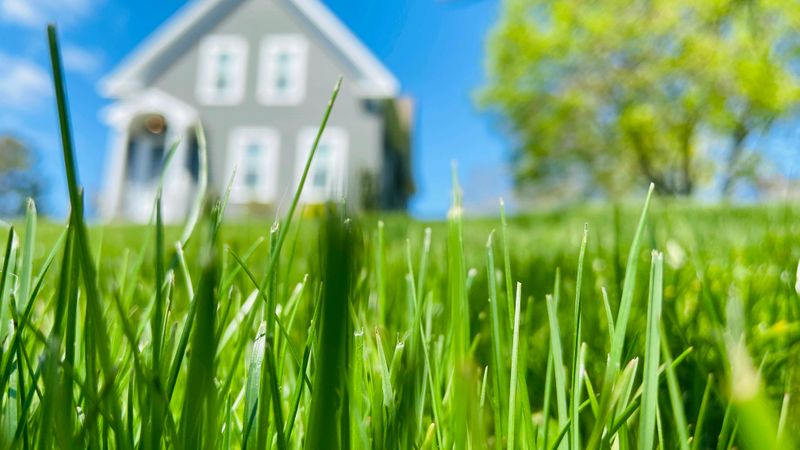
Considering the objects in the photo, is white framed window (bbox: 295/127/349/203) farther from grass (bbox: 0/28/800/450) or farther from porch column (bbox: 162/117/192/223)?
grass (bbox: 0/28/800/450)

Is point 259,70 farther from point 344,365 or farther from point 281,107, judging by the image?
point 344,365

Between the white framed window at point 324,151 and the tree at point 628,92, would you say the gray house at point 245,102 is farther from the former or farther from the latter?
the tree at point 628,92

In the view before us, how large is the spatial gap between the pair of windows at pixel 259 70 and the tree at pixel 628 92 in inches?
344

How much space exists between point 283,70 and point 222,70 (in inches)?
70.4

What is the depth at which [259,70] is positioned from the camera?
53.4 ft

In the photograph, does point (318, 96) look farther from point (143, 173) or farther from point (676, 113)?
point (676, 113)

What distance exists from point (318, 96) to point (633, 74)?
11.7m

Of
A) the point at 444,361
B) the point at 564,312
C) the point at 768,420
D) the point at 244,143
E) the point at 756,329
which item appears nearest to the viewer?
the point at 768,420

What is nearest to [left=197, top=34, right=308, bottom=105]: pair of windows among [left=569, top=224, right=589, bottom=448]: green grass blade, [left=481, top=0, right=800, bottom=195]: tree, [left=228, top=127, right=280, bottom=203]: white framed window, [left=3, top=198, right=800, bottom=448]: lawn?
[left=228, top=127, right=280, bottom=203]: white framed window

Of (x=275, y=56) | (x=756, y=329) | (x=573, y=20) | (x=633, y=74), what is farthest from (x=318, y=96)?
(x=756, y=329)

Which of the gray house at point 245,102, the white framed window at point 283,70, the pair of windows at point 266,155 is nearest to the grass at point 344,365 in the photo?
the gray house at point 245,102

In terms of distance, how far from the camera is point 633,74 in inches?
816

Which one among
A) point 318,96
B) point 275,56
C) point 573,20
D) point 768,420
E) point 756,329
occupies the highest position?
point 573,20

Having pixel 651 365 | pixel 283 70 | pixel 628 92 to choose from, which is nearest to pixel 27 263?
pixel 651 365
